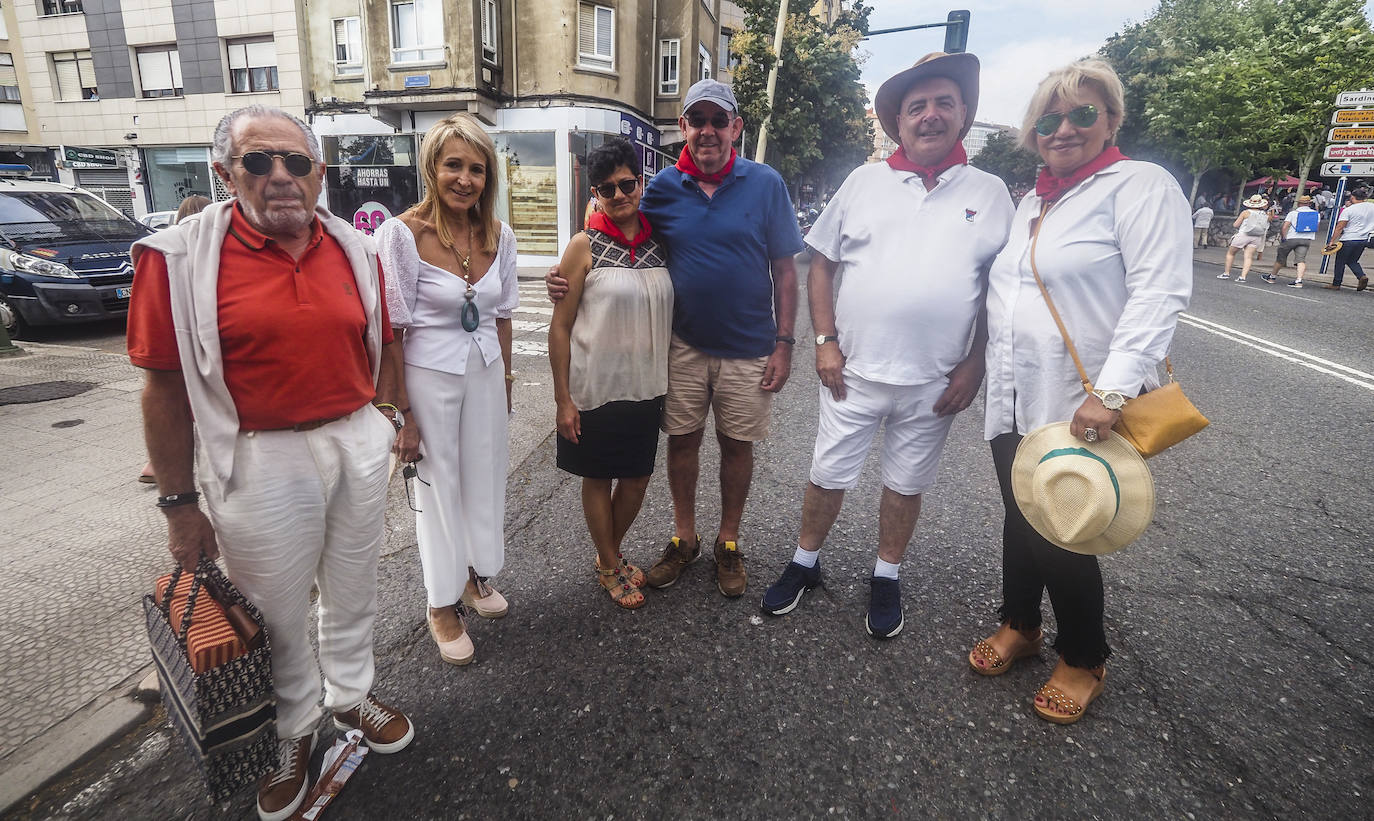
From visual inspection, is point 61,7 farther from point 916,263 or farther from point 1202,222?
point 1202,222

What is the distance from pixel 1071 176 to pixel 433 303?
2.29 metres

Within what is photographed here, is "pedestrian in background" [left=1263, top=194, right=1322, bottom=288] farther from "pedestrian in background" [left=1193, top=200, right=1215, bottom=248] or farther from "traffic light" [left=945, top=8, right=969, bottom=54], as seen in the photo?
"traffic light" [left=945, top=8, right=969, bottom=54]

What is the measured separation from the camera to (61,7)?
907 inches

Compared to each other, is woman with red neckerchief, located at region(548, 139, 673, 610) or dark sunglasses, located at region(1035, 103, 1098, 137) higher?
dark sunglasses, located at region(1035, 103, 1098, 137)

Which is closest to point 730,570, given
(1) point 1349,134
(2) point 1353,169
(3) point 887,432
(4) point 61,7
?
(3) point 887,432

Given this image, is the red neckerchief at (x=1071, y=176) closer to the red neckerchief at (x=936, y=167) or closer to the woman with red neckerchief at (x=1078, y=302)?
the woman with red neckerchief at (x=1078, y=302)

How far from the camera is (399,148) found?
63.2ft

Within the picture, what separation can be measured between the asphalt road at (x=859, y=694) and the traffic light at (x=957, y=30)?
12529 millimetres

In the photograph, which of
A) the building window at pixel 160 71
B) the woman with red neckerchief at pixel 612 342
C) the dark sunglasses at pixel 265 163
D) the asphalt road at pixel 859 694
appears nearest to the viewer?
the dark sunglasses at pixel 265 163

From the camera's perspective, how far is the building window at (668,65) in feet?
71.7

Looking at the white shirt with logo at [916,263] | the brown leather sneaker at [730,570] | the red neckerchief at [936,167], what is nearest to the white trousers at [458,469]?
the brown leather sneaker at [730,570]

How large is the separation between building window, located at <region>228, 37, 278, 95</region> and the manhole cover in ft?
61.6

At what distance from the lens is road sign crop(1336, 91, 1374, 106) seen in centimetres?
1788

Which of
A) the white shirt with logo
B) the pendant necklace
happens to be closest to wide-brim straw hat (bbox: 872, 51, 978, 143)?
the white shirt with logo
